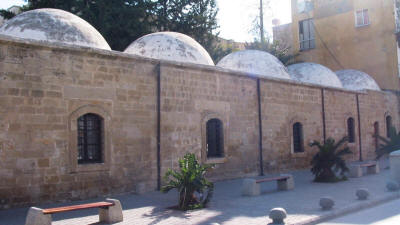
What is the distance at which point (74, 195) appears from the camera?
29.7 ft

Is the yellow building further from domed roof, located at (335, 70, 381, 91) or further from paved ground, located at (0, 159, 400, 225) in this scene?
paved ground, located at (0, 159, 400, 225)

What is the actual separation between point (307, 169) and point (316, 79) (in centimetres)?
542

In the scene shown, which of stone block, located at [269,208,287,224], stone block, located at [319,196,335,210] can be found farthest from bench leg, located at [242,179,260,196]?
stone block, located at [269,208,287,224]

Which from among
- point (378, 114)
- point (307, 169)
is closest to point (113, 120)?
point (307, 169)

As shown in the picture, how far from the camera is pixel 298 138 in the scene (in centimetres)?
1641

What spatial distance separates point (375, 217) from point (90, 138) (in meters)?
6.13

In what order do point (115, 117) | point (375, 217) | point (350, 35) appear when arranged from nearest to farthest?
point (375, 217), point (115, 117), point (350, 35)

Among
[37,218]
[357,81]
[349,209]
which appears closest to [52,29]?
[37,218]

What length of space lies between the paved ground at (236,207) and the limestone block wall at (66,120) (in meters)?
0.57

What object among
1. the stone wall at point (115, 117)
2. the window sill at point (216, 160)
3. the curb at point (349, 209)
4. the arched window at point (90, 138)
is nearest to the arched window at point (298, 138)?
the stone wall at point (115, 117)

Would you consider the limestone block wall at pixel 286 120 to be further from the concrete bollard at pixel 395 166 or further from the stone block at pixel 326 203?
the stone block at pixel 326 203

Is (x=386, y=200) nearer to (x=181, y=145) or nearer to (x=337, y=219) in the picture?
(x=337, y=219)

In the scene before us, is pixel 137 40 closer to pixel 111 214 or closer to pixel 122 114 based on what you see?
pixel 122 114

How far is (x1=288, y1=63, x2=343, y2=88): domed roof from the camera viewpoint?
65.5ft
